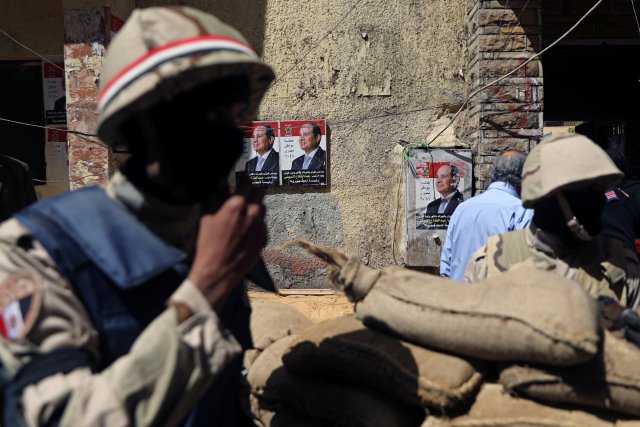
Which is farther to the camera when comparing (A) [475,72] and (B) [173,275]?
(A) [475,72]

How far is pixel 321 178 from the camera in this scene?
23.1 ft

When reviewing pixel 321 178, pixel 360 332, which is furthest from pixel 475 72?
pixel 360 332

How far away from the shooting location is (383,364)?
6.20 feet

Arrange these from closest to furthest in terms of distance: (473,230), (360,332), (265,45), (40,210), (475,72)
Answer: (40,210), (360,332), (473,230), (475,72), (265,45)

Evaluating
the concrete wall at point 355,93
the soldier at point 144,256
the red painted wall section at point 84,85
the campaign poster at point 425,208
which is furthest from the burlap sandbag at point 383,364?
the red painted wall section at point 84,85

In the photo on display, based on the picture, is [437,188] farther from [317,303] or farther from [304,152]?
[317,303]

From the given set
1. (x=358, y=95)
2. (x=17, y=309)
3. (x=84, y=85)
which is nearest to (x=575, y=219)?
(x=17, y=309)

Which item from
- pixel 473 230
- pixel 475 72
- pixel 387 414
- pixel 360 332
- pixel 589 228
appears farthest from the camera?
pixel 475 72

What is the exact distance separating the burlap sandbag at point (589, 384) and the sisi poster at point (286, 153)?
541 centimetres

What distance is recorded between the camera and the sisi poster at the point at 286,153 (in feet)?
22.9

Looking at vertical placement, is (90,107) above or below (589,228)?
above

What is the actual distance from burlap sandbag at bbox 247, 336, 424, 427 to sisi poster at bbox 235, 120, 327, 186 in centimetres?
462

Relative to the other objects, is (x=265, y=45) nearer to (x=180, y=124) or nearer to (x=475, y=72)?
(x=475, y=72)

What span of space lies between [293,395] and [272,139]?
5060mm
